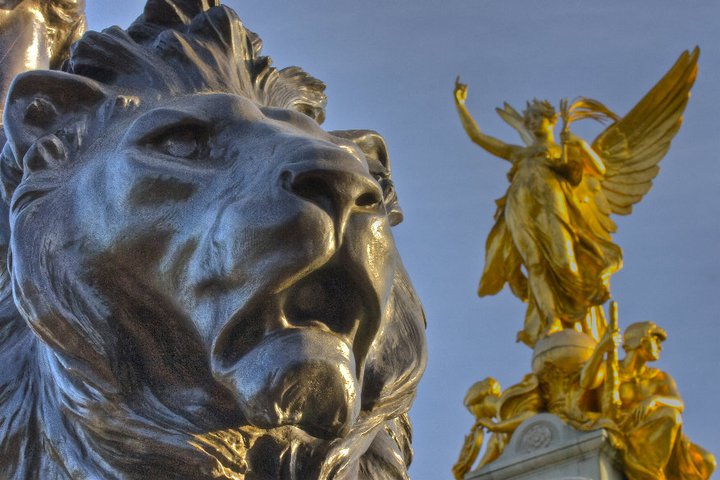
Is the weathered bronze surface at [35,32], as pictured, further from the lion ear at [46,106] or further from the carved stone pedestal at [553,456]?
the carved stone pedestal at [553,456]

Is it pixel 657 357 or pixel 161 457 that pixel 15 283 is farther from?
pixel 657 357

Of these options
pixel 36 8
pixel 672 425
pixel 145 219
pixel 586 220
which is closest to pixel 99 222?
pixel 145 219

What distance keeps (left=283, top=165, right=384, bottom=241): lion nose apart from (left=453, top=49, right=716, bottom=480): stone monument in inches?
236

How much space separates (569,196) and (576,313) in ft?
2.74

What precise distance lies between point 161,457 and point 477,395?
6.79 m

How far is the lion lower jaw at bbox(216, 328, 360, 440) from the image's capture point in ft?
1.04

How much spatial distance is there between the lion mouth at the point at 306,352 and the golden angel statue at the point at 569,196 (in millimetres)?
7046

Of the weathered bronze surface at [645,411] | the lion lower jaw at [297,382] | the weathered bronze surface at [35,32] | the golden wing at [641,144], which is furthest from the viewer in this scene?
the golden wing at [641,144]

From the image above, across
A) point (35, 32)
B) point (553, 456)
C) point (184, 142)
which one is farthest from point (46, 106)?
point (553, 456)

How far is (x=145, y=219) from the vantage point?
14.0 inches

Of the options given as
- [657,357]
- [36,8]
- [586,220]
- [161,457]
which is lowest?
[161,457]

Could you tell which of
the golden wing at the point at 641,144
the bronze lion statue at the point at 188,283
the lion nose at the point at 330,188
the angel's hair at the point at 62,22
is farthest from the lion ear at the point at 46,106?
the golden wing at the point at 641,144

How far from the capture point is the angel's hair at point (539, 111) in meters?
8.01

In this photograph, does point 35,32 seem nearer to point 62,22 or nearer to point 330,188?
point 62,22
